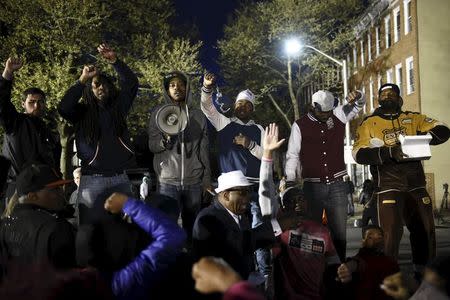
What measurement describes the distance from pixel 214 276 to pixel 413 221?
17.5ft

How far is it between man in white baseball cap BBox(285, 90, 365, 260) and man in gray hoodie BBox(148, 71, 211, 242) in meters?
0.96

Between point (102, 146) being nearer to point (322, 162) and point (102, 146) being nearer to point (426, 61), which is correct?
point (322, 162)

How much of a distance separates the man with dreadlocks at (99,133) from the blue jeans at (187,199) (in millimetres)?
541

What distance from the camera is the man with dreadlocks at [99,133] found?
6.39 m

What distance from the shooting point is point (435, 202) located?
33.6m

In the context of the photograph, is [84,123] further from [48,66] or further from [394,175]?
[48,66]

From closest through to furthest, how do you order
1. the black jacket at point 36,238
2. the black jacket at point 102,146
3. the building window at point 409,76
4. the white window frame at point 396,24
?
the black jacket at point 36,238, the black jacket at point 102,146, the building window at point 409,76, the white window frame at point 396,24

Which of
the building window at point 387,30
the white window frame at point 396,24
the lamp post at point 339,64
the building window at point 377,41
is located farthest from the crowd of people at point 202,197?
the building window at point 377,41

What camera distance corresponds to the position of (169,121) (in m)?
7.01

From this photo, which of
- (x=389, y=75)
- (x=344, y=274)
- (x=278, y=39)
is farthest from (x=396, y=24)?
(x=344, y=274)

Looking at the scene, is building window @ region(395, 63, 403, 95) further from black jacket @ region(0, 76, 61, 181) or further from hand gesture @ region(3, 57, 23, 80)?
hand gesture @ region(3, 57, 23, 80)

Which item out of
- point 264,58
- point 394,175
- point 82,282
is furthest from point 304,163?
point 264,58

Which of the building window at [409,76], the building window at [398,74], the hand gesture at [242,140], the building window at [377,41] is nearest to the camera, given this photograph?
the hand gesture at [242,140]

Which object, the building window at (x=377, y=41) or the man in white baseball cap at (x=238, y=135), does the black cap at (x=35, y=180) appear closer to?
the man in white baseball cap at (x=238, y=135)
